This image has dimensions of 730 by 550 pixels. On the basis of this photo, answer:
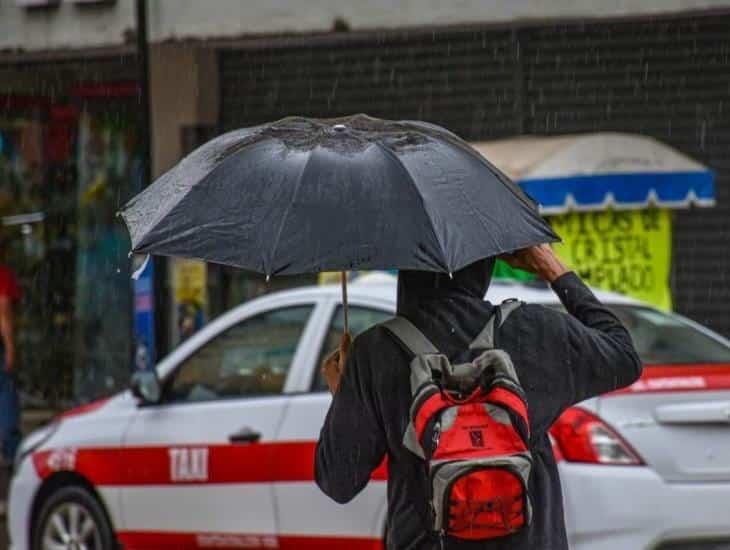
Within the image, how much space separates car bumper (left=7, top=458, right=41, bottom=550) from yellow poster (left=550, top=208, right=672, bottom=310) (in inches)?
135

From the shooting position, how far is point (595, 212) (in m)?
10.6

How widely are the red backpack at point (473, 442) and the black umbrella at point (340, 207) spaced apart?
0.24 m

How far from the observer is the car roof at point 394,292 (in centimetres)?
797

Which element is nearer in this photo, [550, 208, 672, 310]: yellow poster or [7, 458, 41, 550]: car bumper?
[7, 458, 41, 550]: car bumper

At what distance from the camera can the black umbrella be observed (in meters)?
3.86

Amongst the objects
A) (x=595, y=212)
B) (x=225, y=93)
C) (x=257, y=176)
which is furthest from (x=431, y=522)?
(x=225, y=93)

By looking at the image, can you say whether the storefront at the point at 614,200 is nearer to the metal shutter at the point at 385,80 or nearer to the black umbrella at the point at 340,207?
the metal shutter at the point at 385,80

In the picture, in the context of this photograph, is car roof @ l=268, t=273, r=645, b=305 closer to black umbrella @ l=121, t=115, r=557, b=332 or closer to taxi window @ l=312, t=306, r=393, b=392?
taxi window @ l=312, t=306, r=393, b=392

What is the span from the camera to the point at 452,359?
3.85m

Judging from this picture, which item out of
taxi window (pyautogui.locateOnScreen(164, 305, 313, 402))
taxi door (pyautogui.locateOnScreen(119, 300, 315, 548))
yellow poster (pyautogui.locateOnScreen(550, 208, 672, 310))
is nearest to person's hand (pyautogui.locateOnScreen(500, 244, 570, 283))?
taxi door (pyautogui.locateOnScreen(119, 300, 315, 548))

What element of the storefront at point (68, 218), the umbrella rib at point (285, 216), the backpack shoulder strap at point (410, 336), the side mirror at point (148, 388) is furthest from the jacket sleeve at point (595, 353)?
the storefront at point (68, 218)

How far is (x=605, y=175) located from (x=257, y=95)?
18.1 ft

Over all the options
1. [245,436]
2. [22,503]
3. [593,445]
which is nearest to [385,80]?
[22,503]

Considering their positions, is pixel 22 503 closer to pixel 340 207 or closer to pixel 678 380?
pixel 678 380
